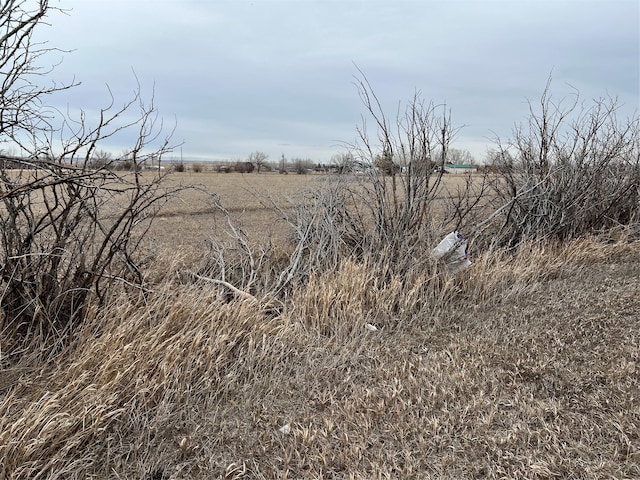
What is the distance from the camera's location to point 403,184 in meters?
6.48

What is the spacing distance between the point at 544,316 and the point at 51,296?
4324 mm

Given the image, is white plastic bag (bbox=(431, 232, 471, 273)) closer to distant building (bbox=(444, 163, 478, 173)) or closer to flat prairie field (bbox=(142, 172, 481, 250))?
flat prairie field (bbox=(142, 172, 481, 250))

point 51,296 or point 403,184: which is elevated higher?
point 403,184

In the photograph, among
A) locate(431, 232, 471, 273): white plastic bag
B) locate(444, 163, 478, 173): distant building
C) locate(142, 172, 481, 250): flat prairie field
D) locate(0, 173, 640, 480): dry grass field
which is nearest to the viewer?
locate(0, 173, 640, 480): dry grass field

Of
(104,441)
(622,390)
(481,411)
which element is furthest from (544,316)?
(104,441)

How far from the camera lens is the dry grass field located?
255 centimetres

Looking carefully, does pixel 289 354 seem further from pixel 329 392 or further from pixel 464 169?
pixel 464 169

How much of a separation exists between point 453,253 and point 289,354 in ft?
9.19

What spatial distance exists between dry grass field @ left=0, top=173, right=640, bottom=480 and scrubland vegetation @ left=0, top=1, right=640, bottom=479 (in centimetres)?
1

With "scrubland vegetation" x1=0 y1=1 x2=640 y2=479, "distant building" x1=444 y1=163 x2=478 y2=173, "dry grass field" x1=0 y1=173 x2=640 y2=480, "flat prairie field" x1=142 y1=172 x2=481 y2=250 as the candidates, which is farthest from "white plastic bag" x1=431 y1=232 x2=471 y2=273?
"distant building" x1=444 y1=163 x2=478 y2=173

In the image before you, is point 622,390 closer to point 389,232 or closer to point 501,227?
point 389,232

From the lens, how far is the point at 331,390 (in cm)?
336

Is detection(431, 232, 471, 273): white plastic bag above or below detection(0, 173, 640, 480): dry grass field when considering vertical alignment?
above

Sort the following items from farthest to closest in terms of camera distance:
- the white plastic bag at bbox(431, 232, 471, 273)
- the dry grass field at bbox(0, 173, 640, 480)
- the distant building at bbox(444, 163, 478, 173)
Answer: the distant building at bbox(444, 163, 478, 173), the white plastic bag at bbox(431, 232, 471, 273), the dry grass field at bbox(0, 173, 640, 480)
